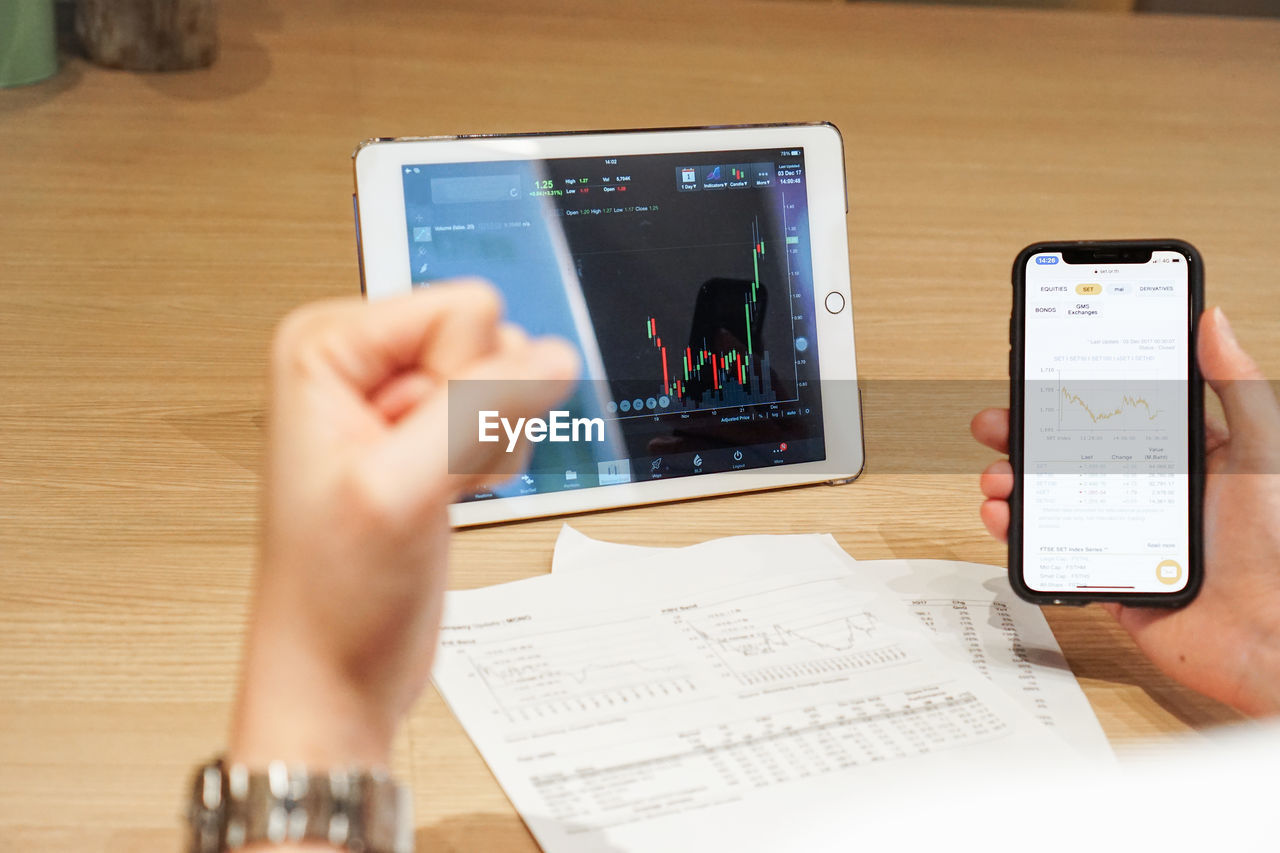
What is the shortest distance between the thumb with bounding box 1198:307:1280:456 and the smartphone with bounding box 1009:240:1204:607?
11 millimetres

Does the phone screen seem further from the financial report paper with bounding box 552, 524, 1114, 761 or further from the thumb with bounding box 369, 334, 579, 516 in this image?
the thumb with bounding box 369, 334, 579, 516

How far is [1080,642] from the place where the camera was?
0.63 metres

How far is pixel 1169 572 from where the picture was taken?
2.02 feet

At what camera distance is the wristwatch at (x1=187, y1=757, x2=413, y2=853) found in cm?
34

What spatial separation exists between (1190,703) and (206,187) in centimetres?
88

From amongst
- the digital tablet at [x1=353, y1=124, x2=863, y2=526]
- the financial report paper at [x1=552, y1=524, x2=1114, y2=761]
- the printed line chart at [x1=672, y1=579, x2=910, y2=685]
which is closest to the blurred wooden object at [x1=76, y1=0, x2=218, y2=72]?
the digital tablet at [x1=353, y1=124, x2=863, y2=526]

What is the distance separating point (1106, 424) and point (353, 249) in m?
0.61

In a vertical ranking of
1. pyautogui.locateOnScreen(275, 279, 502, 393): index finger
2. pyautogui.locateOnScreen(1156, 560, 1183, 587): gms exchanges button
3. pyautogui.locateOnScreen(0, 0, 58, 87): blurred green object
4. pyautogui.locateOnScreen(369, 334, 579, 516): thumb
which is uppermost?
pyautogui.locateOnScreen(0, 0, 58, 87): blurred green object

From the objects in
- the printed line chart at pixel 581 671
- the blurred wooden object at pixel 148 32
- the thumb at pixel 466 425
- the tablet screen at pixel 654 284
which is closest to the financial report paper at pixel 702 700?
the printed line chart at pixel 581 671

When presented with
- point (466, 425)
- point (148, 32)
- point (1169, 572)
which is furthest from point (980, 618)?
point (148, 32)

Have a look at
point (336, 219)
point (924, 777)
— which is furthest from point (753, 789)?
point (336, 219)

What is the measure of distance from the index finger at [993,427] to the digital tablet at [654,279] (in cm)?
9

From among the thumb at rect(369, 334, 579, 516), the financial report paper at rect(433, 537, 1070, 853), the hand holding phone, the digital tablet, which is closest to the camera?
the thumb at rect(369, 334, 579, 516)

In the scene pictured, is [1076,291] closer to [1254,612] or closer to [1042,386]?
[1042,386]
